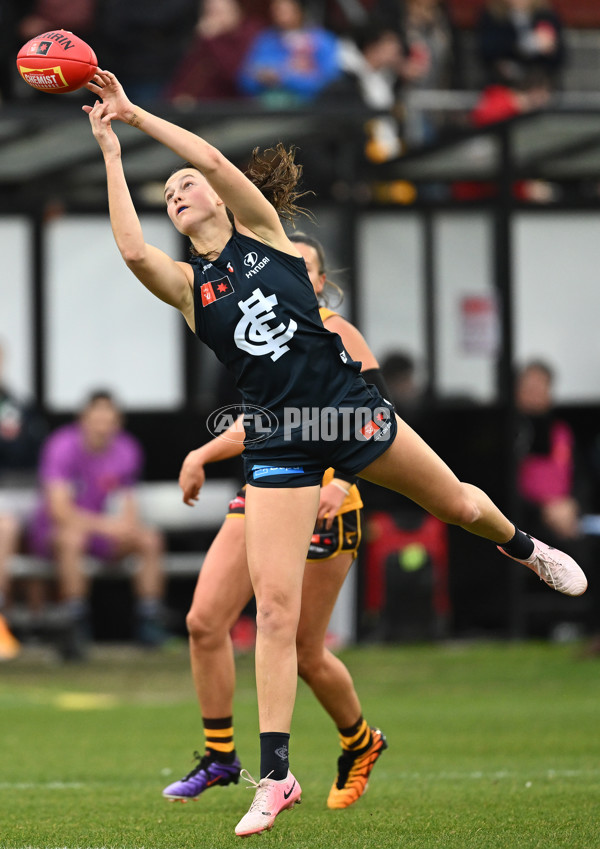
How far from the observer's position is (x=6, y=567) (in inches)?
447

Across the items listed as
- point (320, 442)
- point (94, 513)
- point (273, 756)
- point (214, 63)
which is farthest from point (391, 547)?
point (273, 756)

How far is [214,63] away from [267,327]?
8.82 metres

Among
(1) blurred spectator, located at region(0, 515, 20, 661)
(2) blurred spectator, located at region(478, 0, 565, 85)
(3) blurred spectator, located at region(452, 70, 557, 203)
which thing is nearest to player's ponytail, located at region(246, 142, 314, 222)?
(1) blurred spectator, located at region(0, 515, 20, 661)

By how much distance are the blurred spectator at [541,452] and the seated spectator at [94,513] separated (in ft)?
Answer: 10.0

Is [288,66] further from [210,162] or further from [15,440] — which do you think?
[210,162]

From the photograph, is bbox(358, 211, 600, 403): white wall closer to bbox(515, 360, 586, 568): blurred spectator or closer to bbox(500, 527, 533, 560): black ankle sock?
bbox(515, 360, 586, 568): blurred spectator

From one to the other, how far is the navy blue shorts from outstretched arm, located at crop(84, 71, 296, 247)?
55 cm

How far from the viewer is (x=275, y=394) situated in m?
4.85

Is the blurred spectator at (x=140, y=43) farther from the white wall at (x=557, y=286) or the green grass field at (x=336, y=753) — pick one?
the green grass field at (x=336, y=753)

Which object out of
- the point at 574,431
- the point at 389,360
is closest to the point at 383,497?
the point at 389,360

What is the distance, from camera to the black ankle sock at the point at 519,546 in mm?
5512

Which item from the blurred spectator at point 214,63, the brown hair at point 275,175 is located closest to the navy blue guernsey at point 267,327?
the brown hair at point 275,175

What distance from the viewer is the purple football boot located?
220 inches

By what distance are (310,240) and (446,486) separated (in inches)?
54.3
